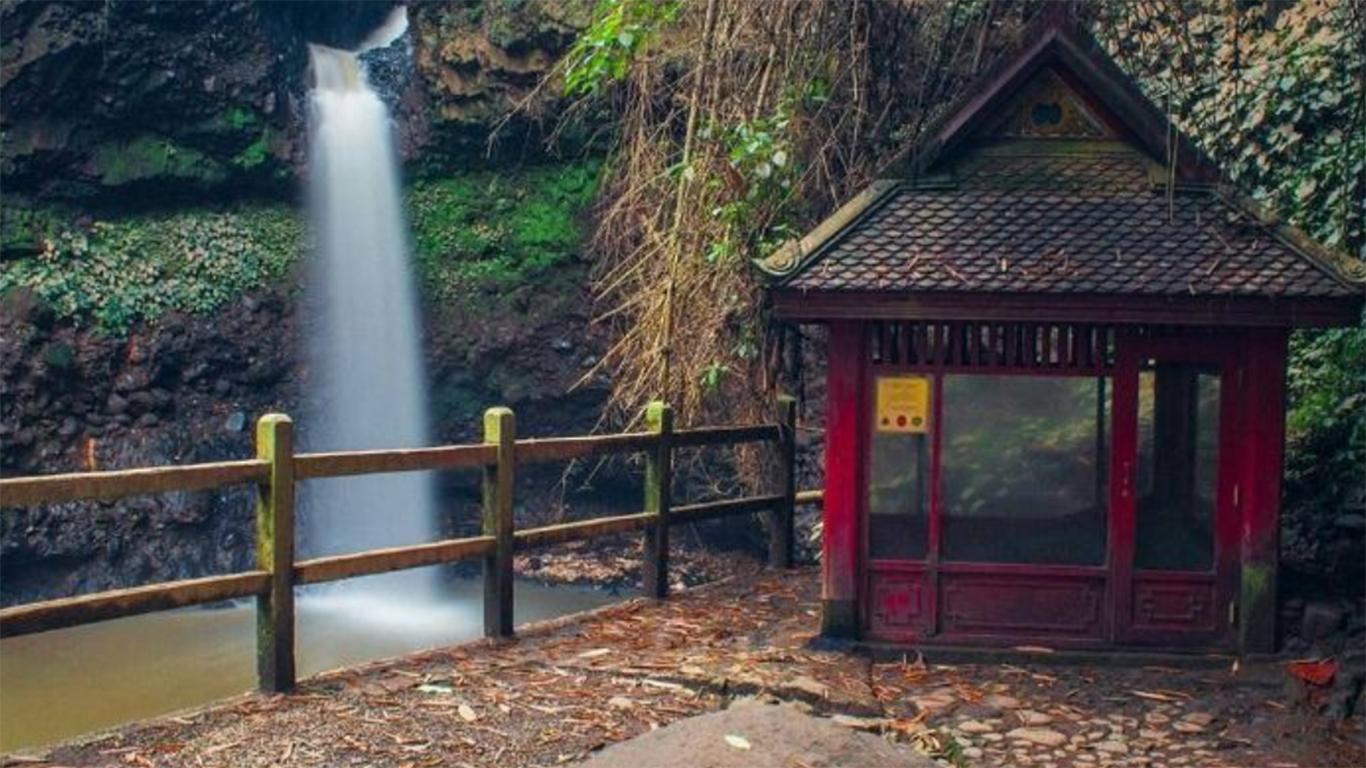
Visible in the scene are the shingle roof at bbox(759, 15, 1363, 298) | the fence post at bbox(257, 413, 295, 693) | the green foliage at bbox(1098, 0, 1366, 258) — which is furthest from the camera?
the green foliage at bbox(1098, 0, 1366, 258)

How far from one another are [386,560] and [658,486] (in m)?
2.48

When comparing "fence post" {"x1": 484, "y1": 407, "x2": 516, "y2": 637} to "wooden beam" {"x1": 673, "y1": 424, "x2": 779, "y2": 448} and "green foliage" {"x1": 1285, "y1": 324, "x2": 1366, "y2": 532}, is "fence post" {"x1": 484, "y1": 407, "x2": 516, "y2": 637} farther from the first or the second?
"green foliage" {"x1": 1285, "y1": 324, "x2": 1366, "y2": 532}

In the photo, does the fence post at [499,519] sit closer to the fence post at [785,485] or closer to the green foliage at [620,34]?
the green foliage at [620,34]

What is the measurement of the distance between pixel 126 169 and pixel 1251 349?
14275 millimetres

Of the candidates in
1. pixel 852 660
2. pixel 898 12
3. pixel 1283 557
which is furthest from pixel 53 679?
pixel 1283 557

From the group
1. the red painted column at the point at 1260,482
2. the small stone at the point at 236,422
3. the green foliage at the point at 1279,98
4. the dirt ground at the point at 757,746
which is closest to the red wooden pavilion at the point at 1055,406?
the red painted column at the point at 1260,482

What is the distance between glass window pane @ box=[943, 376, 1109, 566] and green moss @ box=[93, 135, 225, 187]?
1288 centimetres

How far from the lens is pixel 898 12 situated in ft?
35.4

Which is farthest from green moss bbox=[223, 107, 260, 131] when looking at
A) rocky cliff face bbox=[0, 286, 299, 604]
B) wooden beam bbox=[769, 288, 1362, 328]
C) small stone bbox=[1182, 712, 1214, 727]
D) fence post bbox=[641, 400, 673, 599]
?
small stone bbox=[1182, 712, 1214, 727]

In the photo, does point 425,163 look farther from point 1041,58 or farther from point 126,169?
point 1041,58

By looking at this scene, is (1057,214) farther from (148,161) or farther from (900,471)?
(148,161)

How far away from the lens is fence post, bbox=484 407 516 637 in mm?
8148

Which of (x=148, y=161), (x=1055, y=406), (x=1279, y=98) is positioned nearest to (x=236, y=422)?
(x=148, y=161)

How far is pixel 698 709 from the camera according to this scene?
22.7 ft
